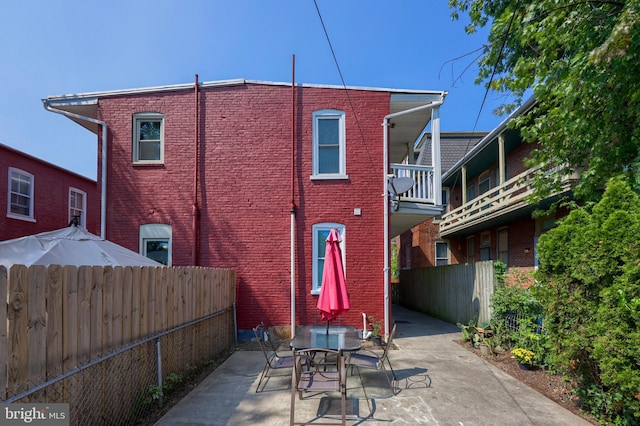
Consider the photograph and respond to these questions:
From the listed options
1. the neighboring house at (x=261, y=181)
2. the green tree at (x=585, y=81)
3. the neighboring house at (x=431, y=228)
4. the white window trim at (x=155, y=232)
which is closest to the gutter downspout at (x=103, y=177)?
the neighboring house at (x=261, y=181)

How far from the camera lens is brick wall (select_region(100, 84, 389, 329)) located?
29.2 ft

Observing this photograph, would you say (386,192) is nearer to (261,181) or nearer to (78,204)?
(261,181)

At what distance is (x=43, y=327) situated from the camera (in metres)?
2.95

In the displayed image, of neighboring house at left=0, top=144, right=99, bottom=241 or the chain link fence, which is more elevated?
neighboring house at left=0, top=144, right=99, bottom=241

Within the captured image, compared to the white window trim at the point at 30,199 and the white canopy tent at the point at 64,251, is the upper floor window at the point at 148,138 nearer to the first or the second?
the white canopy tent at the point at 64,251

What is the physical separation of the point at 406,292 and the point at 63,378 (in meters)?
15.8

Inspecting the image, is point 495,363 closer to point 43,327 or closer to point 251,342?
point 251,342

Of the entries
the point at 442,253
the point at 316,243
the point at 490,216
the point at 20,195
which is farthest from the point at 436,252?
the point at 20,195

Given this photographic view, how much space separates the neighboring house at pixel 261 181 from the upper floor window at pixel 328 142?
1.0 inches

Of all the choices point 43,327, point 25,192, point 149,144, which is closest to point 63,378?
point 43,327

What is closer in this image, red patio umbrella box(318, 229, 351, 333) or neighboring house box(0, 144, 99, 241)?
red patio umbrella box(318, 229, 351, 333)

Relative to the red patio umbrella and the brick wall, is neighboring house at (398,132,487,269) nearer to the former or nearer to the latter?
the brick wall
